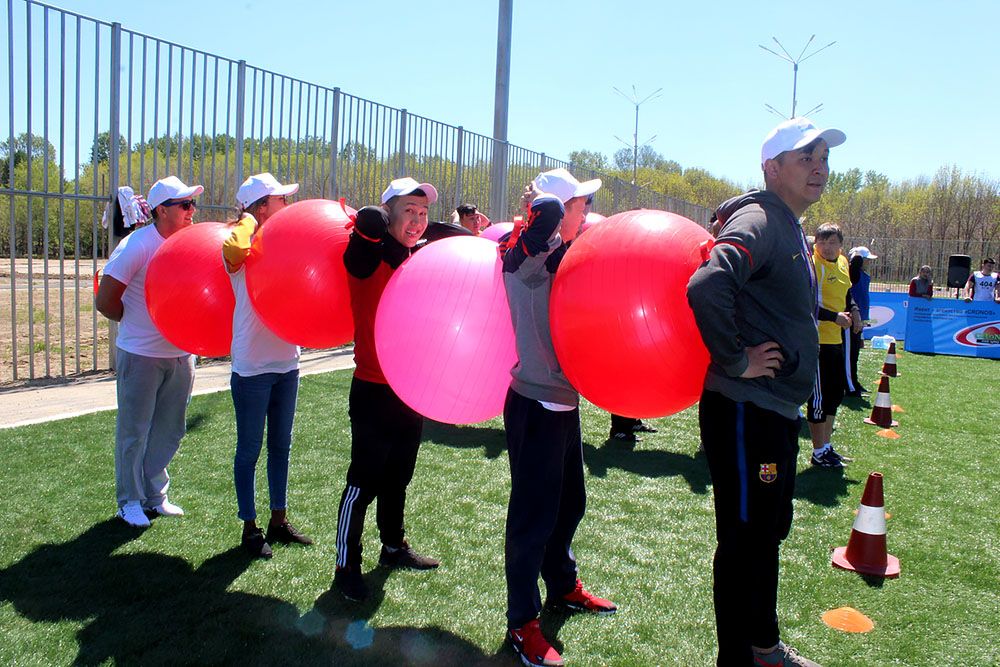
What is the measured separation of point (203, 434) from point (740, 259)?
17.5ft

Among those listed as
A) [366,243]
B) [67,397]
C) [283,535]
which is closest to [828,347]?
[366,243]

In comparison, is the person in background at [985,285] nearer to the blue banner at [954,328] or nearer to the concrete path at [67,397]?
the blue banner at [954,328]

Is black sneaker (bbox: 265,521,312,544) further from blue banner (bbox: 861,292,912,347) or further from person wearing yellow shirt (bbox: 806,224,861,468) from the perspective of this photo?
blue banner (bbox: 861,292,912,347)

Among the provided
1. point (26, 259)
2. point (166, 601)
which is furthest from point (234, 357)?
point (26, 259)

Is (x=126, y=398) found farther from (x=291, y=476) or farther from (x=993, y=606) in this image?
(x=993, y=606)

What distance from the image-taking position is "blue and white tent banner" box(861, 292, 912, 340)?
16.6 metres

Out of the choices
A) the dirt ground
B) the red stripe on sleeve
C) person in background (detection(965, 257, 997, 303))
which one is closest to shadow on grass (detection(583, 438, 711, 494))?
the red stripe on sleeve

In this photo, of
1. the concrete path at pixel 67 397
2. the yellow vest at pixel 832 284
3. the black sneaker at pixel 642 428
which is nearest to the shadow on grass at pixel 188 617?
the concrete path at pixel 67 397

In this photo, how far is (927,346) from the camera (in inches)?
615

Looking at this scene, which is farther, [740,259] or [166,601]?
[166,601]

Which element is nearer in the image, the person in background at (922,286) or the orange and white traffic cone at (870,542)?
the orange and white traffic cone at (870,542)

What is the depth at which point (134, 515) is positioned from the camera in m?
4.45

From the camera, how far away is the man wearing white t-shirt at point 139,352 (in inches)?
168

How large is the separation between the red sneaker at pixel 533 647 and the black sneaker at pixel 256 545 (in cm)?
162
